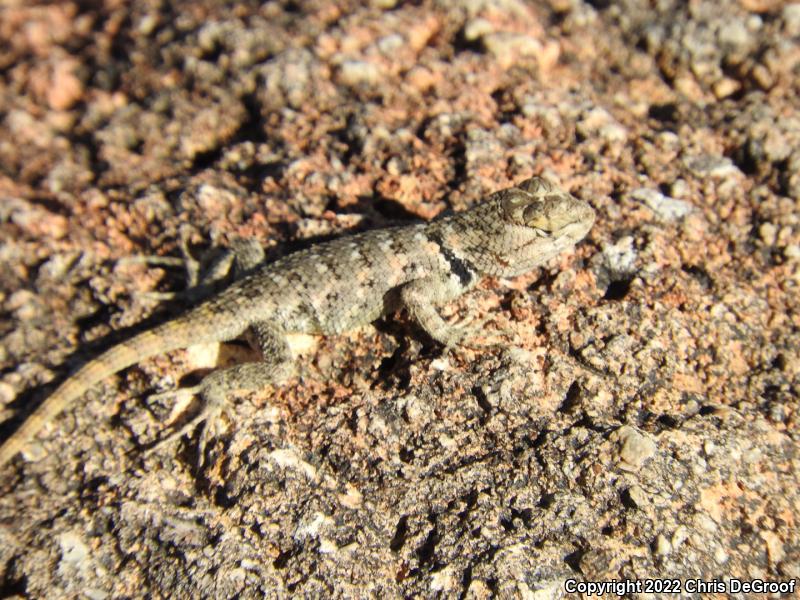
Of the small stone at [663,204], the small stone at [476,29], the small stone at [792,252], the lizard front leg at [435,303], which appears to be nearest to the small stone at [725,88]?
the small stone at [663,204]

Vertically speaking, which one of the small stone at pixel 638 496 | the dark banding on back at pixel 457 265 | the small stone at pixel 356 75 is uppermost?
the small stone at pixel 356 75

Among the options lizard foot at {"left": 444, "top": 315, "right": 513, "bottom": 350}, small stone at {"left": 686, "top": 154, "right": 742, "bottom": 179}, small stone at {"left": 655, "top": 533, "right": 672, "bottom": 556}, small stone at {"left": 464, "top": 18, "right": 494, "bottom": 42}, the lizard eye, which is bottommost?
small stone at {"left": 655, "top": 533, "right": 672, "bottom": 556}

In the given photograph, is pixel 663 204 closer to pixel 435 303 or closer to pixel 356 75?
pixel 435 303

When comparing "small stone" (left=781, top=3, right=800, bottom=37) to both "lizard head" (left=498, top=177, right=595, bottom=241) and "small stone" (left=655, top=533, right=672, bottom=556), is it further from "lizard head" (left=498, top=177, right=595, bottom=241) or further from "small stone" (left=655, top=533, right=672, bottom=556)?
"small stone" (left=655, top=533, right=672, bottom=556)

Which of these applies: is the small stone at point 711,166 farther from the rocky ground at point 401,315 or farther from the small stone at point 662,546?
the small stone at point 662,546

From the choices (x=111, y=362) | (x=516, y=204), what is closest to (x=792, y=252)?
(x=516, y=204)

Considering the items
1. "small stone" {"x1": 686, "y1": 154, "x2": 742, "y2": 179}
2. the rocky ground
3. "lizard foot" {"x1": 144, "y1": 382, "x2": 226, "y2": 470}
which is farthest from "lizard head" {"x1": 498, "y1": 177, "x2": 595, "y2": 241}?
"lizard foot" {"x1": 144, "y1": 382, "x2": 226, "y2": 470}

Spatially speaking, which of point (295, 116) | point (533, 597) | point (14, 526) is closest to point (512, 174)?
point (295, 116)

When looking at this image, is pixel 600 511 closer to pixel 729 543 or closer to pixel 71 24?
pixel 729 543
